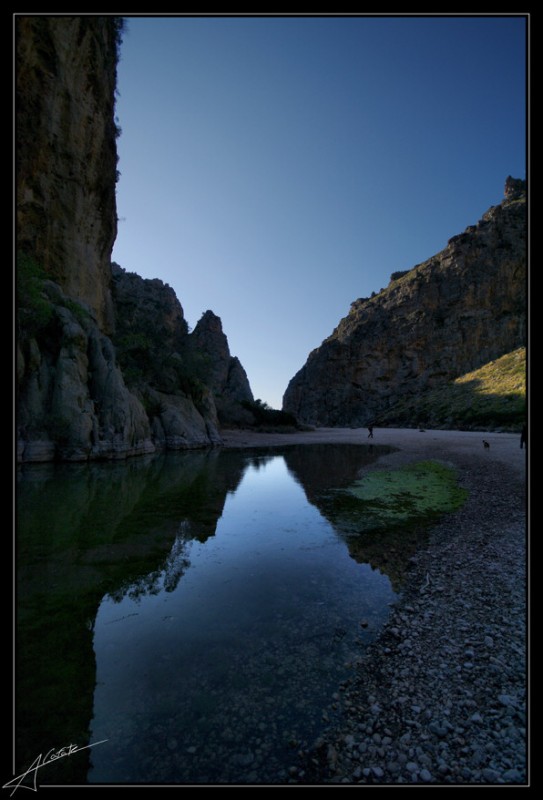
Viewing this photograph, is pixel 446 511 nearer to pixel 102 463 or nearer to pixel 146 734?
pixel 146 734

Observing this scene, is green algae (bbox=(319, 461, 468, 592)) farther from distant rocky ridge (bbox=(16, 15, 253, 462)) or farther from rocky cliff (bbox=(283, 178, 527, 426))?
rocky cliff (bbox=(283, 178, 527, 426))

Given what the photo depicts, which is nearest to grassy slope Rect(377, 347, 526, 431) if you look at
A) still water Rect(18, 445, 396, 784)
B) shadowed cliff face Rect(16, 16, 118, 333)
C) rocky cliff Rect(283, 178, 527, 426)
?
rocky cliff Rect(283, 178, 527, 426)

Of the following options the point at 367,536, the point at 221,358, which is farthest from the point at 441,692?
the point at 221,358

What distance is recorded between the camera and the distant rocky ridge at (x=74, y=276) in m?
20.9

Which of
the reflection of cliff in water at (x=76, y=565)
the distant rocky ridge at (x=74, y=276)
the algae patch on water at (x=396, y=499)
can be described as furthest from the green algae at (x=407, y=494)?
the distant rocky ridge at (x=74, y=276)

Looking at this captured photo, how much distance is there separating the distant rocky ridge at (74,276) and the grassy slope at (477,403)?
4347cm

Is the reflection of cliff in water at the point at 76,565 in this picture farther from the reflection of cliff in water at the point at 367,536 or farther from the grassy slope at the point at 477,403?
the grassy slope at the point at 477,403

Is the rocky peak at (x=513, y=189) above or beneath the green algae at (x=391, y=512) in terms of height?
above

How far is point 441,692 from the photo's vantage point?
4.04 meters

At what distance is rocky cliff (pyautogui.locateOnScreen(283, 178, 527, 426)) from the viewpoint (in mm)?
83438

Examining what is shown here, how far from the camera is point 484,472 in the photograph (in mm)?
19500

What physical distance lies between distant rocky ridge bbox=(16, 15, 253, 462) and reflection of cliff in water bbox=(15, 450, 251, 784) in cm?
452

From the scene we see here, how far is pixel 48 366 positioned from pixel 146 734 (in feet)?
74.5

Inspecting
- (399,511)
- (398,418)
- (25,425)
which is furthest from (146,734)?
(398,418)
